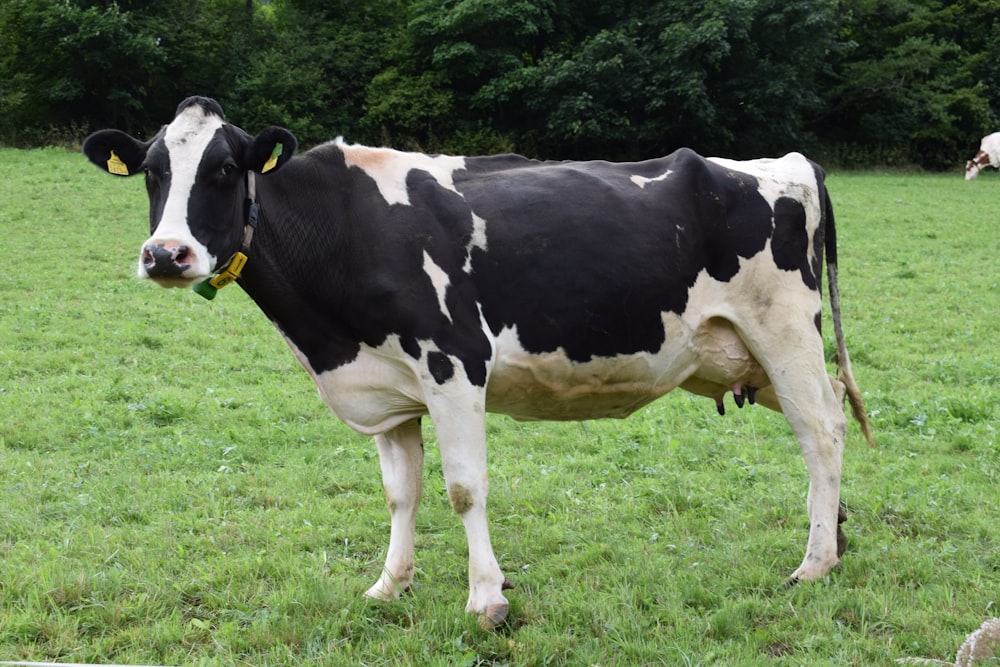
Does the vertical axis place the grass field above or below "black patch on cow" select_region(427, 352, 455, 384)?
below

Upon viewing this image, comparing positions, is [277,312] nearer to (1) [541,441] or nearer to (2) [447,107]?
(1) [541,441]

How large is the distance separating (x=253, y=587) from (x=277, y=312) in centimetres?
148

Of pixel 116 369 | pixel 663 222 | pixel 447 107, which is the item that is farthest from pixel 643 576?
pixel 447 107

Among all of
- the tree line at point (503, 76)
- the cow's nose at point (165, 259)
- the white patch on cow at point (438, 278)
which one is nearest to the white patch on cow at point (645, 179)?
the white patch on cow at point (438, 278)

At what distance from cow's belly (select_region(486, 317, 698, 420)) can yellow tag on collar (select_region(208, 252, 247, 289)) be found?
4.34 ft

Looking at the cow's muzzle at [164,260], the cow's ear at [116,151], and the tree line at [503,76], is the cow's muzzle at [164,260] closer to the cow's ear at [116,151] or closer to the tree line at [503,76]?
the cow's ear at [116,151]

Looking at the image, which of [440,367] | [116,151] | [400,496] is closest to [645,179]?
[440,367]

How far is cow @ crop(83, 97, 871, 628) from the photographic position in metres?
4.62

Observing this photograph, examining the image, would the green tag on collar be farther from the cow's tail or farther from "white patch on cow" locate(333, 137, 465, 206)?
the cow's tail

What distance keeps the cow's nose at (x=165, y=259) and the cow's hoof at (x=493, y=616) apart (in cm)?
215

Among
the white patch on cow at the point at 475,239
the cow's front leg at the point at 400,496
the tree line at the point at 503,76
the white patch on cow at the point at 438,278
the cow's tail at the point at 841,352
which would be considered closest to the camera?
the white patch on cow at the point at 438,278

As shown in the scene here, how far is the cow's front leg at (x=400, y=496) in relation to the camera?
504 cm

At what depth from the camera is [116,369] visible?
32.4ft

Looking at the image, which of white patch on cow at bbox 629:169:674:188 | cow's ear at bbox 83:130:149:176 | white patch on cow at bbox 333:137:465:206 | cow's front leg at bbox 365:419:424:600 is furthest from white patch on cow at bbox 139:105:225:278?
white patch on cow at bbox 629:169:674:188
